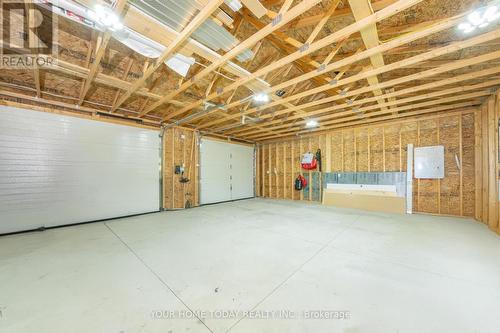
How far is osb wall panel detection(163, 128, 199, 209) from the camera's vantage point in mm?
6484

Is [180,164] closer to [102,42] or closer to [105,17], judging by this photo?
[102,42]

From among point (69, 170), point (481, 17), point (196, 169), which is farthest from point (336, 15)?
point (69, 170)

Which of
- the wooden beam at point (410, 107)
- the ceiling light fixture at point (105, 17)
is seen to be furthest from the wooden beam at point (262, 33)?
the wooden beam at point (410, 107)

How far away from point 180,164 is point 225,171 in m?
2.14

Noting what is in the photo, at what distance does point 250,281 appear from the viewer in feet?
6.98

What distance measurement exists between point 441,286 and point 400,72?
165 inches

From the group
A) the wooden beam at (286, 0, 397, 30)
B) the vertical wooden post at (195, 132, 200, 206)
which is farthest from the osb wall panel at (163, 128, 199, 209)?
the wooden beam at (286, 0, 397, 30)

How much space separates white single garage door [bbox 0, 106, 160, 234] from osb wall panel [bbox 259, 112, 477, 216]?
6.17 m

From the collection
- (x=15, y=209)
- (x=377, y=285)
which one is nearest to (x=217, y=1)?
(x=377, y=285)

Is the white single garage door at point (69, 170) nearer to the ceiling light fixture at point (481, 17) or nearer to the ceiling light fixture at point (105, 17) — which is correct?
the ceiling light fixture at point (105, 17)

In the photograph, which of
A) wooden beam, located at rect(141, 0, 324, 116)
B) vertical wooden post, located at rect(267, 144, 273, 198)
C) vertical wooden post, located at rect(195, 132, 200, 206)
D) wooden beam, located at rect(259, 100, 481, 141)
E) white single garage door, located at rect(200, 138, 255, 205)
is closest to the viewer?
wooden beam, located at rect(141, 0, 324, 116)

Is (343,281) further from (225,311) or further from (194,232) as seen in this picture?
(194,232)

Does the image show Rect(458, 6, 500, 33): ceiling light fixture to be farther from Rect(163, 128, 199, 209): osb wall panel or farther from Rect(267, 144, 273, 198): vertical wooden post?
Rect(267, 144, 273, 198): vertical wooden post

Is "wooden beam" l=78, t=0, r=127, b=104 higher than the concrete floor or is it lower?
higher
